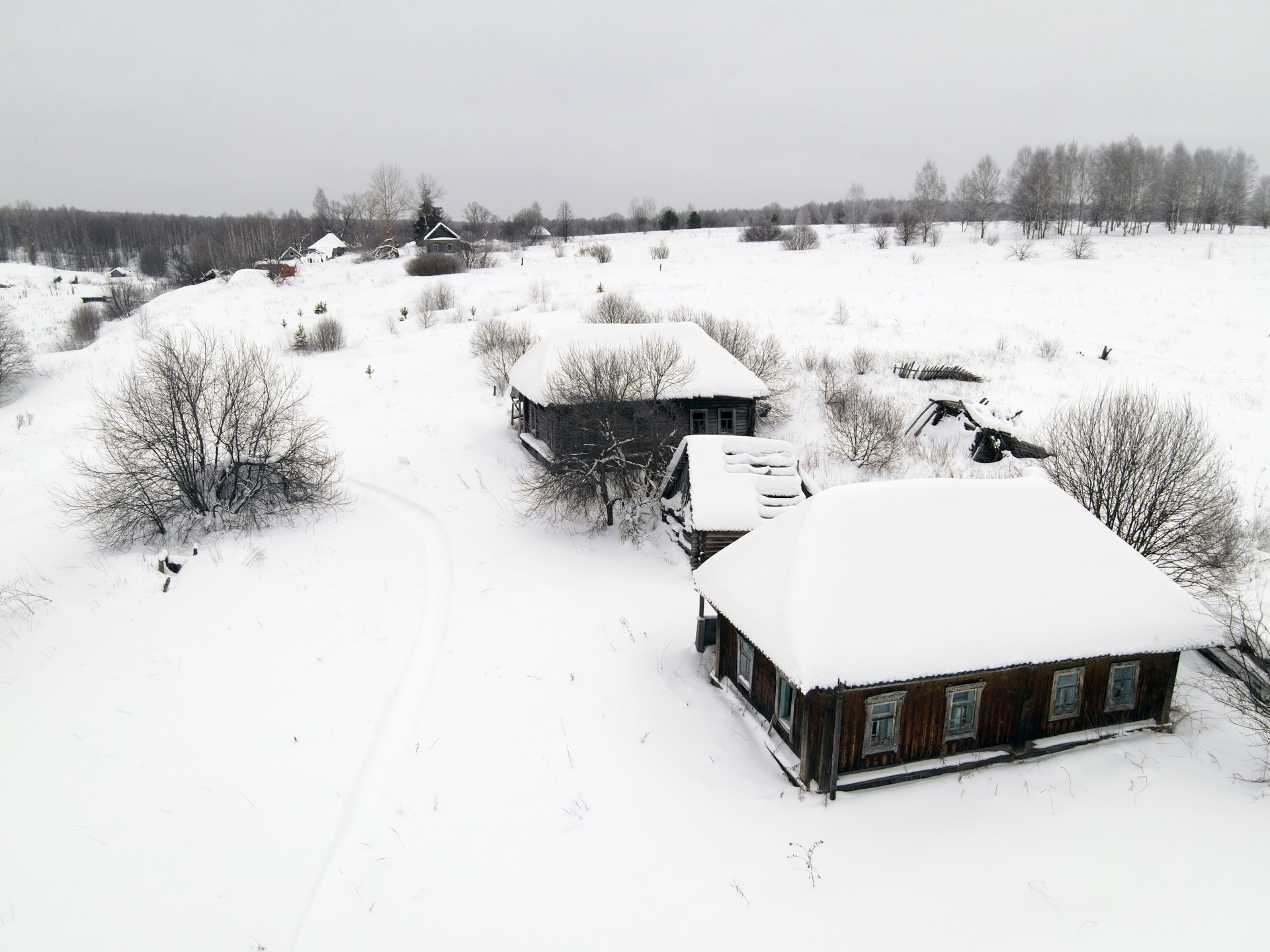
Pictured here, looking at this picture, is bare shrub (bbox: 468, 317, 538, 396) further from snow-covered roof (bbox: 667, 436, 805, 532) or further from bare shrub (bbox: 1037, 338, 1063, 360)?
bare shrub (bbox: 1037, 338, 1063, 360)

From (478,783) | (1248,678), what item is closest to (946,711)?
(1248,678)

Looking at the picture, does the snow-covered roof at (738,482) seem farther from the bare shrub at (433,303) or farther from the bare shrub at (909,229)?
the bare shrub at (909,229)

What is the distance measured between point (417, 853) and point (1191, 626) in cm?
1180

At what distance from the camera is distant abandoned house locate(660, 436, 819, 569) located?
16.7 meters

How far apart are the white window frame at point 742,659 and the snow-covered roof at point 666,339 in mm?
10574

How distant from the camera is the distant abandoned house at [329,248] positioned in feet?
244

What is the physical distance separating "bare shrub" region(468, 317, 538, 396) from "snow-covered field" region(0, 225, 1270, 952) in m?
8.84

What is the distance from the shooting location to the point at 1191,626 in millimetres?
10984

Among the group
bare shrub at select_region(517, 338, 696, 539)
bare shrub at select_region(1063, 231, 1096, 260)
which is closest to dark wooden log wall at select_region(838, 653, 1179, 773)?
bare shrub at select_region(517, 338, 696, 539)

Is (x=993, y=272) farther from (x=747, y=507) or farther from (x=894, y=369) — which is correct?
(x=747, y=507)

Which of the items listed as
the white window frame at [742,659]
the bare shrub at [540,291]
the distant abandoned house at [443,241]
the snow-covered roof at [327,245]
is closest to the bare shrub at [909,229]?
the bare shrub at [540,291]

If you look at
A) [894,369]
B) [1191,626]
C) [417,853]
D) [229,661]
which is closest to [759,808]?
[417,853]

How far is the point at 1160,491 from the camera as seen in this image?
15398 mm

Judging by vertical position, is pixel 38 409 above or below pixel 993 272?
below
